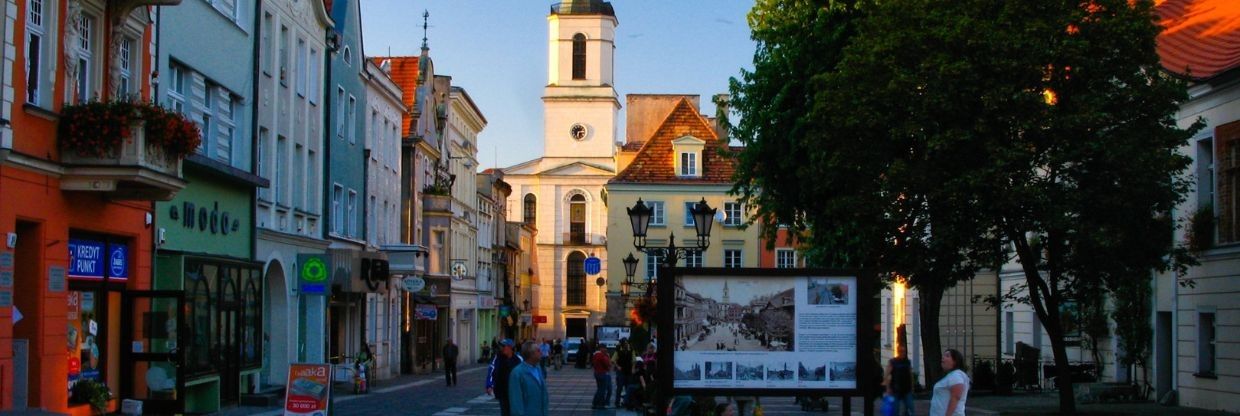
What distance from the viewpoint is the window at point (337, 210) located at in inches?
1639

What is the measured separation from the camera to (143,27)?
77.5ft

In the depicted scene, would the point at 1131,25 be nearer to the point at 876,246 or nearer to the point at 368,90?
the point at 876,246

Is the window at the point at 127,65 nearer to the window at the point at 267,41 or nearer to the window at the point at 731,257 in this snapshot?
the window at the point at 267,41

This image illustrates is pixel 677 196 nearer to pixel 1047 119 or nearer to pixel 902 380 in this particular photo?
pixel 1047 119

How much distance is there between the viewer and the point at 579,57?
372 feet

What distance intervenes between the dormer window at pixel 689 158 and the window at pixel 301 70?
4501cm

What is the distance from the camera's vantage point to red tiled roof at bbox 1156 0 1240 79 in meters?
28.8

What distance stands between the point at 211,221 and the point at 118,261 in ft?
17.3

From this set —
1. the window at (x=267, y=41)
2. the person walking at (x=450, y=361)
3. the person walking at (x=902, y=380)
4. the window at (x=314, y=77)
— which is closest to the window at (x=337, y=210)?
the window at (x=314, y=77)

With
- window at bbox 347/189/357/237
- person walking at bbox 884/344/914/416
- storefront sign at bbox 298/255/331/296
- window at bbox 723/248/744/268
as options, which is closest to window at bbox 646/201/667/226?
window at bbox 723/248/744/268

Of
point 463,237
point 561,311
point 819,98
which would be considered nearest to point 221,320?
point 819,98

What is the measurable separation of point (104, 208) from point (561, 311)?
289 ft

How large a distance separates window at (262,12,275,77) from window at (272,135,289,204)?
1.63m

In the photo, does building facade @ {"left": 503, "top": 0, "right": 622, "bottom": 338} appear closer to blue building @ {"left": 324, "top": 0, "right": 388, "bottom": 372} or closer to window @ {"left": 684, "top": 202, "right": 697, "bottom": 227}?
window @ {"left": 684, "top": 202, "right": 697, "bottom": 227}
